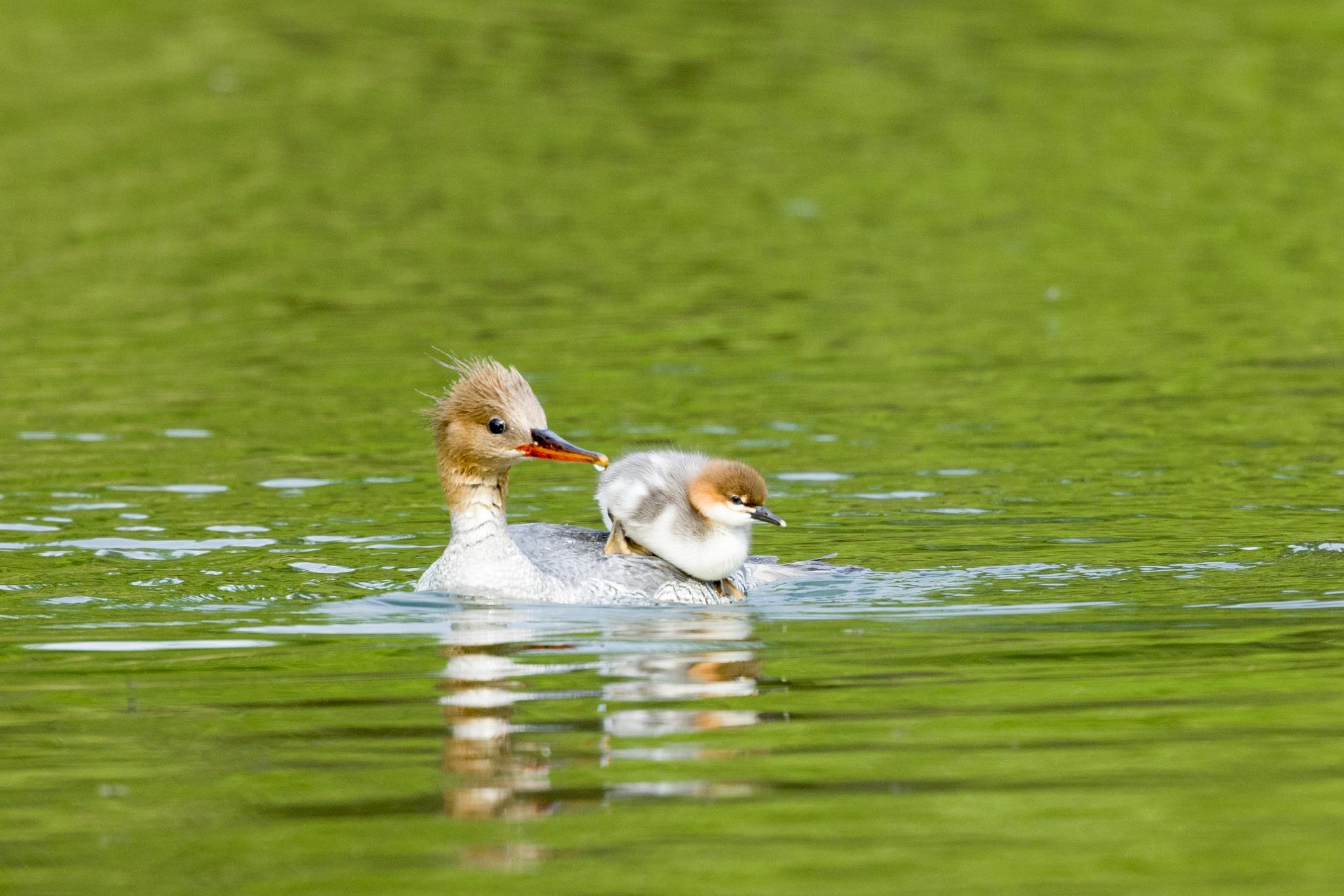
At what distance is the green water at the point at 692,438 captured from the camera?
698 centimetres

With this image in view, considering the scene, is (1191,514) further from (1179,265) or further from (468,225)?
(468,225)

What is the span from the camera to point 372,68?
32812 mm

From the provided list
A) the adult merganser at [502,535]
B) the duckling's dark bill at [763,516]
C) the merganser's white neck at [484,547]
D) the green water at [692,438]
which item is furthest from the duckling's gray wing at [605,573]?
the duckling's dark bill at [763,516]

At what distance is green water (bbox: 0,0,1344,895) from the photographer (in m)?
6.98

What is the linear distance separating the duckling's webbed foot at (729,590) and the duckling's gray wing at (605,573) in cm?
4

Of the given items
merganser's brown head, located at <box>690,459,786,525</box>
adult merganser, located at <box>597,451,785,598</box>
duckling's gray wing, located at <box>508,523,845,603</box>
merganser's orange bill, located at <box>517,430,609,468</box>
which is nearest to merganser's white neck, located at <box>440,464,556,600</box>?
duckling's gray wing, located at <box>508,523,845,603</box>

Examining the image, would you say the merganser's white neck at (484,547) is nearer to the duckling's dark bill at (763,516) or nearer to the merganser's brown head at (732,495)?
the merganser's brown head at (732,495)

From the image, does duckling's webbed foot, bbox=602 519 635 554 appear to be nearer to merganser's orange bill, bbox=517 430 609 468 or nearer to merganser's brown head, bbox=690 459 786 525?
merganser's brown head, bbox=690 459 786 525

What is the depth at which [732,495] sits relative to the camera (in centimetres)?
1061

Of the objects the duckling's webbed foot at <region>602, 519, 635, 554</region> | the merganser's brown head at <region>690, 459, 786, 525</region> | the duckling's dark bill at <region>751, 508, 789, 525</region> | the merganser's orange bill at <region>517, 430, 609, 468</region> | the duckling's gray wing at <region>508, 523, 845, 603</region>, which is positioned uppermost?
the merganser's orange bill at <region>517, 430, 609, 468</region>

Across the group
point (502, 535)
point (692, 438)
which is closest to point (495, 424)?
point (502, 535)

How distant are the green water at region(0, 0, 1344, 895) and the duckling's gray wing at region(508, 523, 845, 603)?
254mm

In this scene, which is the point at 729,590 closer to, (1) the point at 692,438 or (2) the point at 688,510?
(2) the point at 688,510

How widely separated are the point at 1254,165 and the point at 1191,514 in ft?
48.3
